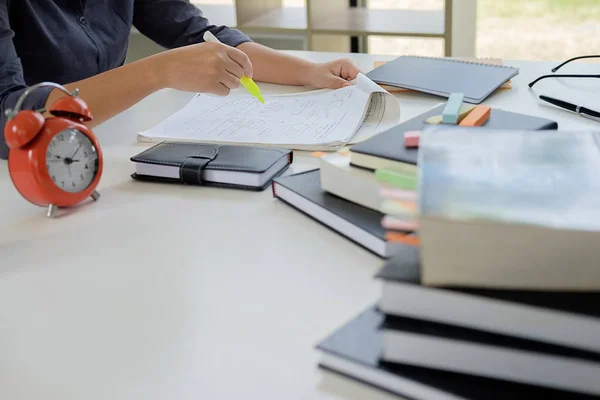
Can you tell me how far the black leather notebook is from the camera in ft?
3.14

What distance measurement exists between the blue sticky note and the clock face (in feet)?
1.45

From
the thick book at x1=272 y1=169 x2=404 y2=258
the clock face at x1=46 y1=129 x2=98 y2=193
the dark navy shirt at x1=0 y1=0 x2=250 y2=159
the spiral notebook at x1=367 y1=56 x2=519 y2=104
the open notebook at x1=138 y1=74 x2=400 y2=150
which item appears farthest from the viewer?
the dark navy shirt at x1=0 y1=0 x2=250 y2=159

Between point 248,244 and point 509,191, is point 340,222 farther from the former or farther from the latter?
point 509,191

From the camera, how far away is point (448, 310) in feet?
1.65

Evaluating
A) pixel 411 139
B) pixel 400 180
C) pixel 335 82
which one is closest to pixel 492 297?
pixel 400 180

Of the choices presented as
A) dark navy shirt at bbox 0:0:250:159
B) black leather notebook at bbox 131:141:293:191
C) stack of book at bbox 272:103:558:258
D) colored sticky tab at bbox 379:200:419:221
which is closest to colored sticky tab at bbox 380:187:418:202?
colored sticky tab at bbox 379:200:419:221

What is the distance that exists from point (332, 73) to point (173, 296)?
735 mm

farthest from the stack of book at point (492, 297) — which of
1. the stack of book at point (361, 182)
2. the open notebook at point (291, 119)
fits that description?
the open notebook at point (291, 119)

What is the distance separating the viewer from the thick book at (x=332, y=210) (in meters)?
0.77

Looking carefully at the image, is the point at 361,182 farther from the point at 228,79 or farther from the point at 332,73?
the point at 332,73

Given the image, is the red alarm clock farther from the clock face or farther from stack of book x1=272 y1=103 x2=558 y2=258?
stack of book x1=272 y1=103 x2=558 y2=258

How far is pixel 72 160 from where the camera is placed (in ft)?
2.94

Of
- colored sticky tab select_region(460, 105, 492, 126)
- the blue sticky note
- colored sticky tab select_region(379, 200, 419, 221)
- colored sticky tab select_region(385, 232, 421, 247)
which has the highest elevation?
colored sticky tab select_region(379, 200, 419, 221)

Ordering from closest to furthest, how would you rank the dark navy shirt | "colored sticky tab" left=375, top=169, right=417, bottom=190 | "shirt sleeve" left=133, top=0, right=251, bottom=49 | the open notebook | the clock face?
"colored sticky tab" left=375, top=169, right=417, bottom=190 < the clock face < the open notebook < the dark navy shirt < "shirt sleeve" left=133, top=0, right=251, bottom=49
